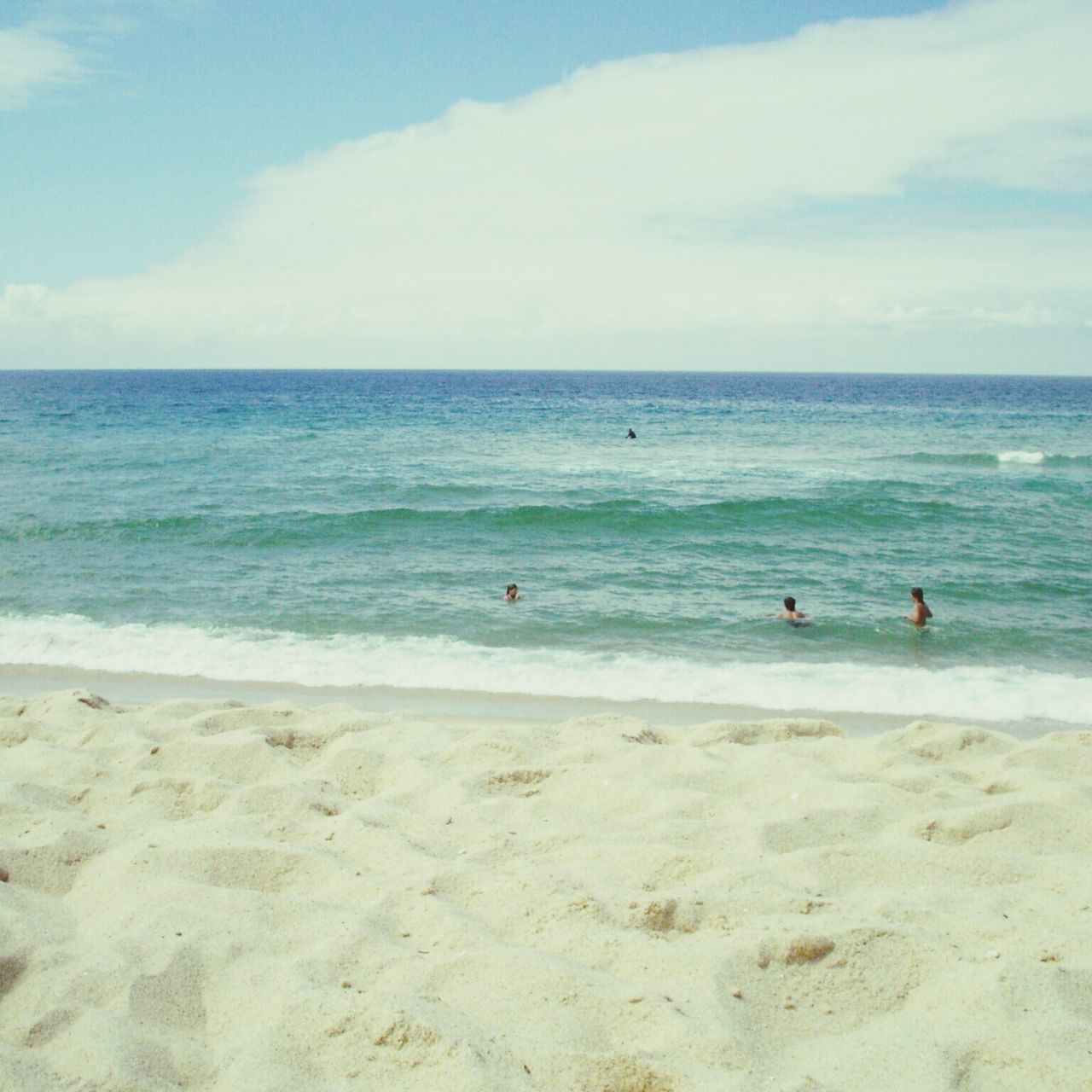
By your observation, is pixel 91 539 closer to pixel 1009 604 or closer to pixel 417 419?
pixel 1009 604

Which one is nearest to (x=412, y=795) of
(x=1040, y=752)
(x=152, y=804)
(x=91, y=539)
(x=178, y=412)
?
(x=152, y=804)

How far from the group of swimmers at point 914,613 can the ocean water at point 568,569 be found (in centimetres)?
24

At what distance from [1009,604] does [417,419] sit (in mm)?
44615

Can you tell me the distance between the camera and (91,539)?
18828 millimetres

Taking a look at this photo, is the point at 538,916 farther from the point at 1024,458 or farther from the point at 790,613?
→ the point at 1024,458

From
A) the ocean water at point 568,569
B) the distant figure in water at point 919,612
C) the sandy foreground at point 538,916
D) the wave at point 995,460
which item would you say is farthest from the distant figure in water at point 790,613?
the wave at point 995,460

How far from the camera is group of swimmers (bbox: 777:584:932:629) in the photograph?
45.2 ft

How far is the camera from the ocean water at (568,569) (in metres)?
11.6

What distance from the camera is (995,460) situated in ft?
111

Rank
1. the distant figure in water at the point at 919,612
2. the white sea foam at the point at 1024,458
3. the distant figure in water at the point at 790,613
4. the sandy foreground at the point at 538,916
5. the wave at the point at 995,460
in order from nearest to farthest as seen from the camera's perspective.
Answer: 1. the sandy foreground at the point at 538,916
2. the distant figure in water at the point at 919,612
3. the distant figure in water at the point at 790,613
4. the wave at the point at 995,460
5. the white sea foam at the point at 1024,458

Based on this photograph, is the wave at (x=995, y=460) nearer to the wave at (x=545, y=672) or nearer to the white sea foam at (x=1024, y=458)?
the white sea foam at (x=1024, y=458)

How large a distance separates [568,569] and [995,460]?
24.1 metres

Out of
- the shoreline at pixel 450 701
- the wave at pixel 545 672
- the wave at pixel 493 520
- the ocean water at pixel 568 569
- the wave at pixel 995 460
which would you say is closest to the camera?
the shoreline at pixel 450 701

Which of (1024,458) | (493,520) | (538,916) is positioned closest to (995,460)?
(1024,458)
